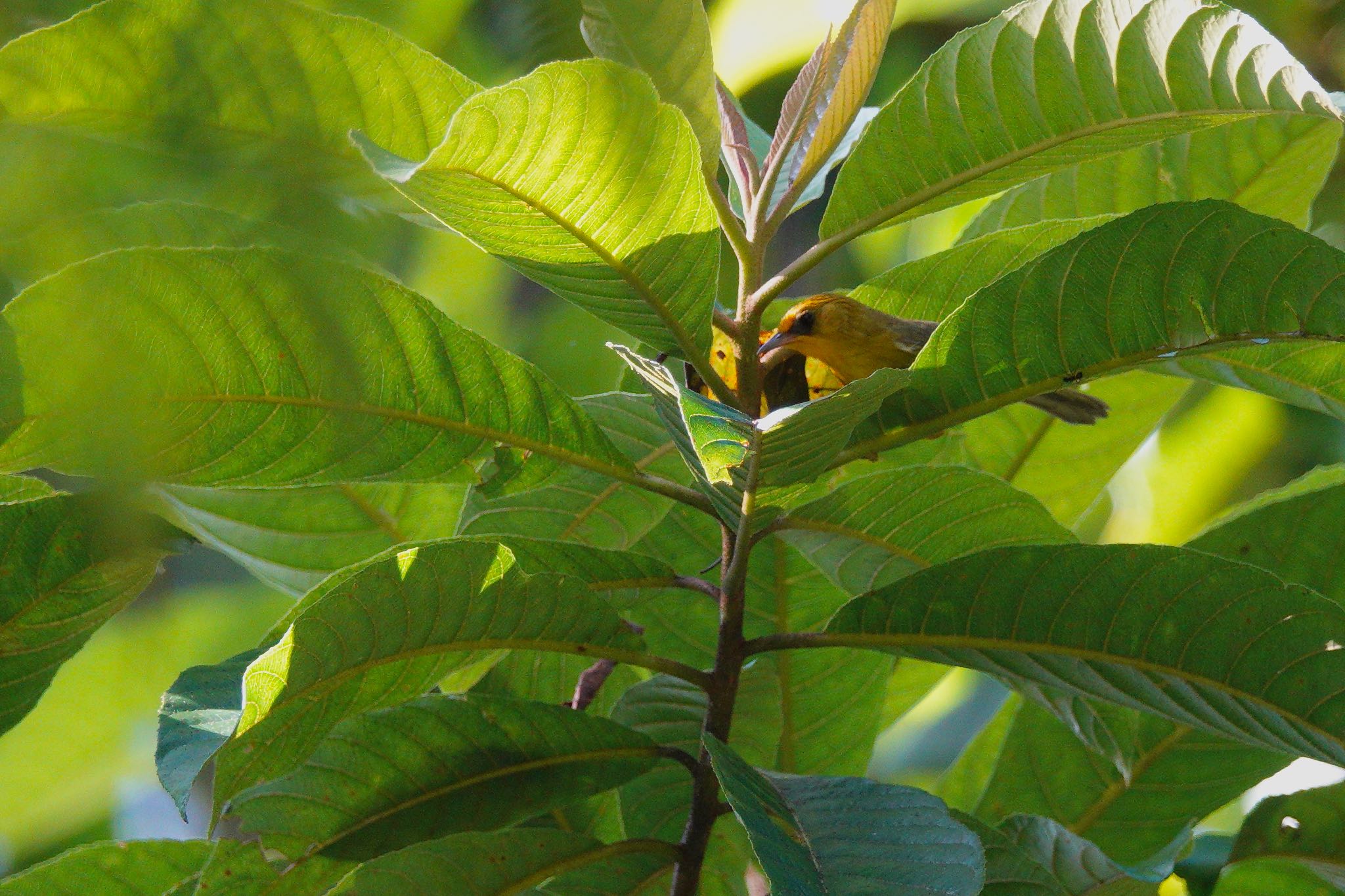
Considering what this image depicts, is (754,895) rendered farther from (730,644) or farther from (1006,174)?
(1006,174)

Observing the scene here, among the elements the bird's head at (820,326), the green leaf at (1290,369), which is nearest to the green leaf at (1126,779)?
the green leaf at (1290,369)

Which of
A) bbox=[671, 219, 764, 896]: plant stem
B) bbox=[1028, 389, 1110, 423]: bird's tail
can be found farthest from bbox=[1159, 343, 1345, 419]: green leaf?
bbox=[671, 219, 764, 896]: plant stem

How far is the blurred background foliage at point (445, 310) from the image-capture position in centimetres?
26

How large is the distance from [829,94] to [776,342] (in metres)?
0.28

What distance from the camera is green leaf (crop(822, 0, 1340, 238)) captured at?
85 centimetres

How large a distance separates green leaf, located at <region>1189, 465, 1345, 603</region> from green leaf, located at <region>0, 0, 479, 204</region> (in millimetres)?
937

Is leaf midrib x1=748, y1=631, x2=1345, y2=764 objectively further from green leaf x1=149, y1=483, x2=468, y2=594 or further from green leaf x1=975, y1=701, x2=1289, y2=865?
green leaf x1=149, y1=483, x2=468, y2=594

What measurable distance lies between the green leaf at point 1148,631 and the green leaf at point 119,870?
0.63 metres

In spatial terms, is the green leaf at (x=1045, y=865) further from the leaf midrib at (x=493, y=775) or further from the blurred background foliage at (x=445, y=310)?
the blurred background foliage at (x=445, y=310)

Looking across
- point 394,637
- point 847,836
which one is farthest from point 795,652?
point 394,637

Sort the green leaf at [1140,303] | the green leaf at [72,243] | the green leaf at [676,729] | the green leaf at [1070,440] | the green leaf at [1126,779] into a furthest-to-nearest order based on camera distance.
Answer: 1. the green leaf at [1070,440]
2. the green leaf at [1126,779]
3. the green leaf at [676,729]
4. the green leaf at [1140,303]
5. the green leaf at [72,243]

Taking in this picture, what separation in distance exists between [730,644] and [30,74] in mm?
729

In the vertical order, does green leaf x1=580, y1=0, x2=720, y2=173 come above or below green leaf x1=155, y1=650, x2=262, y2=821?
above

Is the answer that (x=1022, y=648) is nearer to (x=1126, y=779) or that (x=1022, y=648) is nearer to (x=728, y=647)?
(x=728, y=647)
